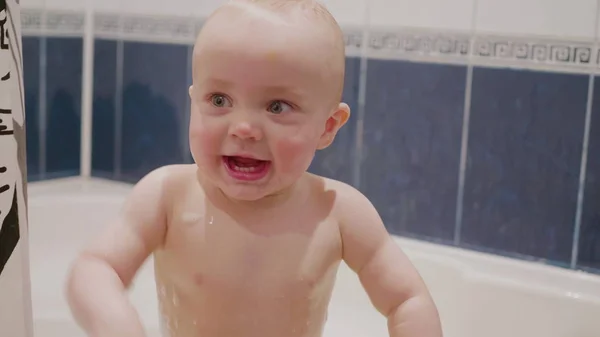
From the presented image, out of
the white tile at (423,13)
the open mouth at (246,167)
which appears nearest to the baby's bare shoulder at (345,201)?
the open mouth at (246,167)

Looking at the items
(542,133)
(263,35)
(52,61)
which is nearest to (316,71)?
(263,35)

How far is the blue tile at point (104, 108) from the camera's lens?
5.80 ft

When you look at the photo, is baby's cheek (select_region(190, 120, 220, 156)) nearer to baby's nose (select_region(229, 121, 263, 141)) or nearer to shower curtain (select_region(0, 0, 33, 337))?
baby's nose (select_region(229, 121, 263, 141))

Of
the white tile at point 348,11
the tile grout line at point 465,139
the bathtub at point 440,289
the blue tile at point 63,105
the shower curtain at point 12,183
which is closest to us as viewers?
the shower curtain at point 12,183

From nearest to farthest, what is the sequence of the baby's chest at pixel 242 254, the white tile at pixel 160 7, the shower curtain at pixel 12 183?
the shower curtain at pixel 12 183, the baby's chest at pixel 242 254, the white tile at pixel 160 7

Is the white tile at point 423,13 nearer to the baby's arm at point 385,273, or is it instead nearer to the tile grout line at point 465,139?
the tile grout line at point 465,139

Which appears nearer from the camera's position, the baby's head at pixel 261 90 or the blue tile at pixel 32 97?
the baby's head at pixel 261 90

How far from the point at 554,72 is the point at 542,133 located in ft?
0.32

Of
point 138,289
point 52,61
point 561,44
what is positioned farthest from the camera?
point 52,61

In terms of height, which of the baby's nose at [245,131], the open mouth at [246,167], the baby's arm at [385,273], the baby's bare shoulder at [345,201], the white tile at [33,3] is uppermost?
A: the white tile at [33,3]

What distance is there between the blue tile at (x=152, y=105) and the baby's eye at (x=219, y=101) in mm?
942

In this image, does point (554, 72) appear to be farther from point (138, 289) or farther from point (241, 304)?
point (138, 289)

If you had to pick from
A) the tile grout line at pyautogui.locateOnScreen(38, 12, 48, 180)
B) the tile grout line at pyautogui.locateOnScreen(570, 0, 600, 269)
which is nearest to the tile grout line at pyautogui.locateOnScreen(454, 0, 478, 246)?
the tile grout line at pyautogui.locateOnScreen(570, 0, 600, 269)

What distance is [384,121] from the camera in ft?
4.55
